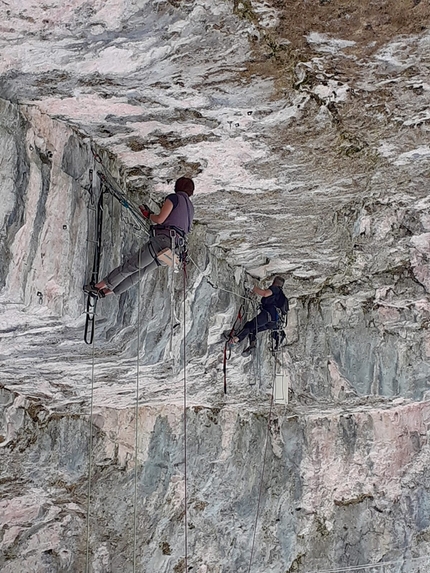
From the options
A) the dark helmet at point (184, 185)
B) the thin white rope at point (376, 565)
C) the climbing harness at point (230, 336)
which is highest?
the dark helmet at point (184, 185)

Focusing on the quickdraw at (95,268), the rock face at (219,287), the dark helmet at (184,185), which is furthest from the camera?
the dark helmet at (184,185)

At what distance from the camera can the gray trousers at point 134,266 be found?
255 inches

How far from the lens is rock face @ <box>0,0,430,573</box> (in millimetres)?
5512

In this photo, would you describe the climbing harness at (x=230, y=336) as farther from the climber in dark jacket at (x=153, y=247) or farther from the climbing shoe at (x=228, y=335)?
the climber in dark jacket at (x=153, y=247)

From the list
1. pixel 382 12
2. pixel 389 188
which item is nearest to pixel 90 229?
pixel 382 12

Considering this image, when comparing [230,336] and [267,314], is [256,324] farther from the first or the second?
[230,336]

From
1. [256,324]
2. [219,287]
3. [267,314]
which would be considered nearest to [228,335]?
[256,324]

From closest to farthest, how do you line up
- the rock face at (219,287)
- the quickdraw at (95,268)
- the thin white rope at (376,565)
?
1. the rock face at (219,287)
2. the quickdraw at (95,268)
3. the thin white rope at (376,565)

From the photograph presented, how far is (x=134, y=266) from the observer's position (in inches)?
256

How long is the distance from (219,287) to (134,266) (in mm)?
3093

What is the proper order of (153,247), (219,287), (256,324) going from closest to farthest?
1. (153,247)
2. (219,287)
3. (256,324)

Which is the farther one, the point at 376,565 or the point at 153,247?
the point at 376,565

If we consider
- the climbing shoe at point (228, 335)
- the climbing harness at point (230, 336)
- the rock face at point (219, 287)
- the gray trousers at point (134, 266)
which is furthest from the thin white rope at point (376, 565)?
the gray trousers at point (134, 266)

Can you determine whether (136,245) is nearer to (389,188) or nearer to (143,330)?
(143,330)
